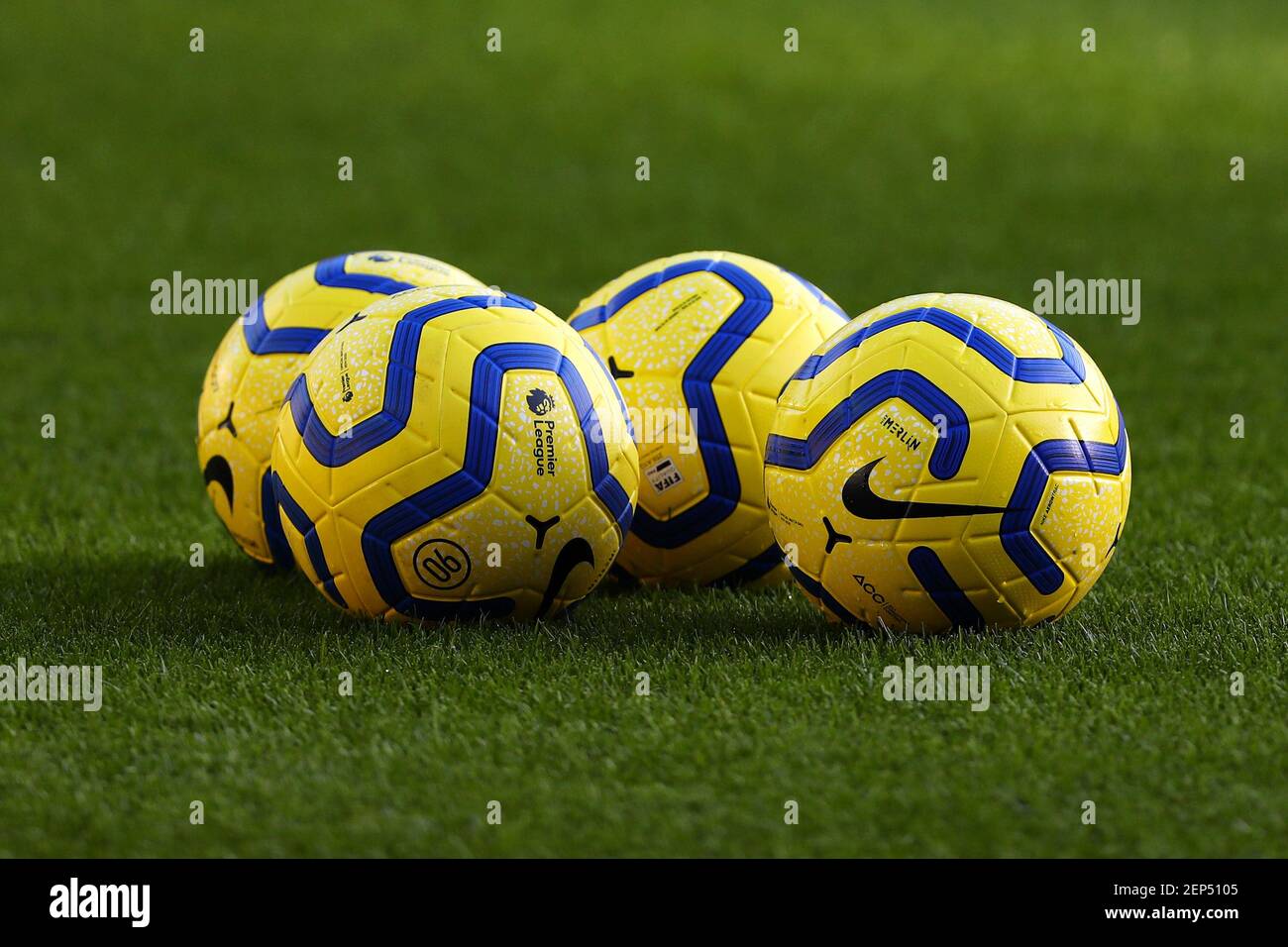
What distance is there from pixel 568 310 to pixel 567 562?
7880 mm

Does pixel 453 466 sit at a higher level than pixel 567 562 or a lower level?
higher

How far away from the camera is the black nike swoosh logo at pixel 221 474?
21.7ft

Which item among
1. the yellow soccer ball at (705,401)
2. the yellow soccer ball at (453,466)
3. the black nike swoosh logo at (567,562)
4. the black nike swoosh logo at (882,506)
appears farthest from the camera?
the yellow soccer ball at (705,401)

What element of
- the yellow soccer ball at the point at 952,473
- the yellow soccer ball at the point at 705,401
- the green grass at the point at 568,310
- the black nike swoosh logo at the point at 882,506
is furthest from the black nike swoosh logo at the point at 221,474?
the black nike swoosh logo at the point at 882,506

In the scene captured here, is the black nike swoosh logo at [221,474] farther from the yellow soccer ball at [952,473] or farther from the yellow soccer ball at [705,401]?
the yellow soccer ball at [952,473]

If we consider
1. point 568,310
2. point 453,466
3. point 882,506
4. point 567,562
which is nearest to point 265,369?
point 453,466

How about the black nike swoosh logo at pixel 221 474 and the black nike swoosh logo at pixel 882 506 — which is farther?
the black nike swoosh logo at pixel 221 474

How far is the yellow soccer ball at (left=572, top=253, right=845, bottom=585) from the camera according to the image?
6.28 metres

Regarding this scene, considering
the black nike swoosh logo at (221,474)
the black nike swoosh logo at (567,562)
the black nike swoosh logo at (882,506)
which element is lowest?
the black nike swoosh logo at (567,562)

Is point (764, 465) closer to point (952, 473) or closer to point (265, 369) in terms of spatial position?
point (952, 473)

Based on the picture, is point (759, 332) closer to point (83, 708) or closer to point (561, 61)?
point (83, 708)

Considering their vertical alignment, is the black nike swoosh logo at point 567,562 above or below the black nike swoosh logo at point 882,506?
below

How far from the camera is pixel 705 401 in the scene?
629cm

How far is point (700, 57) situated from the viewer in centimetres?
2112
